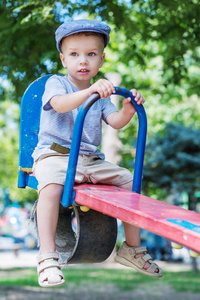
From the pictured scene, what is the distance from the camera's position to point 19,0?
392cm

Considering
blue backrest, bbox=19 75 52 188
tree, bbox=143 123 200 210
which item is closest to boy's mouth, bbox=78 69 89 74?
blue backrest, bbox=19 75 52 188

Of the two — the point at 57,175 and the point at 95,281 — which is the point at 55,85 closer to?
the point at 57,175

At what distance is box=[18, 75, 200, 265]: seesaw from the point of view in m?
1.62

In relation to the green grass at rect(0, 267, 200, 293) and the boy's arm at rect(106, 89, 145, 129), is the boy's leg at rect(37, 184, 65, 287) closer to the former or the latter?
the boy's arm at rect(106, 89, 145, 129)

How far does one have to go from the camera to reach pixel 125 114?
2.25 metres

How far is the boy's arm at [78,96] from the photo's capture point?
194 centimetres

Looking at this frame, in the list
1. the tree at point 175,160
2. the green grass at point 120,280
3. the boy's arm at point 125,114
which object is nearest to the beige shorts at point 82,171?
the boy's arm at point 125,114

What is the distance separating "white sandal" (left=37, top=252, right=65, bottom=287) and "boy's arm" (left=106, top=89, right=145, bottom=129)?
2.61 feet

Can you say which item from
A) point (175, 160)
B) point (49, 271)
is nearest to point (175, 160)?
point (175, 160)

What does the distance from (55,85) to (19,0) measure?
6.73ft

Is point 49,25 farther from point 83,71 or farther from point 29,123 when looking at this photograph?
point 83,71

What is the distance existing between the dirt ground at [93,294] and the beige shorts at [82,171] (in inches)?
204

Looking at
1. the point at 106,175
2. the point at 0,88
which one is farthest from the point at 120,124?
the point at 0,88

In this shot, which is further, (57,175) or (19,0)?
(19,0)
